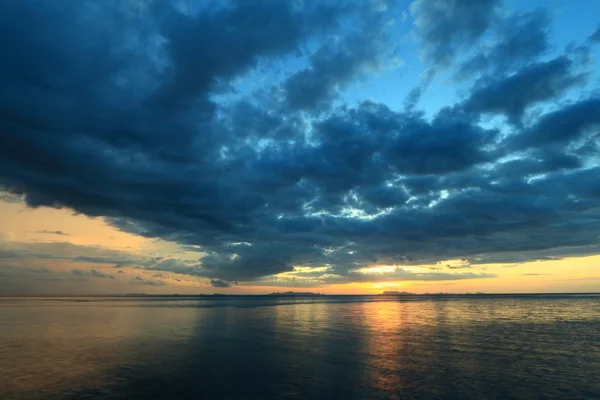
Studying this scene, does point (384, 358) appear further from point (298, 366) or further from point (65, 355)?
point (65, 355)

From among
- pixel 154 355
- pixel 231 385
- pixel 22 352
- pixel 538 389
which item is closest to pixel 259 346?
pixel 154 355

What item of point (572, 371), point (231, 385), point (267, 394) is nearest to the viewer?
point (267, 394)

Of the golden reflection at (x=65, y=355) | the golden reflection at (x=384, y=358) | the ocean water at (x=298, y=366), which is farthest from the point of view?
the golden reflection at (x=384, y=358)

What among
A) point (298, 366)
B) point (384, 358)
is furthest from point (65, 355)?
point (384, 358)

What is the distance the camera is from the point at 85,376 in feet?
85.2

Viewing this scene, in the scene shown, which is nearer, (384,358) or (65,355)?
(384,358)

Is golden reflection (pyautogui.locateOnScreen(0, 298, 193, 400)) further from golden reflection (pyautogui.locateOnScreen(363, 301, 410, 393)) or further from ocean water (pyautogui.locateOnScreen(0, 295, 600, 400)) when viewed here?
golden reflection (pyautogui.locateOnScreen(363, 301, 410, 393))

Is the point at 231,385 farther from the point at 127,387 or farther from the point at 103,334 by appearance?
the point at 103,334

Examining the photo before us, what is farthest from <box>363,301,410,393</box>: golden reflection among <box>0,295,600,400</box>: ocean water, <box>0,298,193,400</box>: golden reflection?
<box>0,298,193,400</box>: golden reflection

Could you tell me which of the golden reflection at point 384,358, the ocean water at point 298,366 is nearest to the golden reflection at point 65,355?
the ocean water at point 298,366

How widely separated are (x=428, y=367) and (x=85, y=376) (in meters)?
24.1

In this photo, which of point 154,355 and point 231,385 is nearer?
point 231,385

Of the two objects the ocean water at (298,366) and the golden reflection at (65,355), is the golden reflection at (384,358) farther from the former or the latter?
the golden reflection at (65,355)

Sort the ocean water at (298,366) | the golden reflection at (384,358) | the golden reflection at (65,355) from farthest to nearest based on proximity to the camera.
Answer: the golden reflection at (384,358) → the golden reflection at (65,355) → the ocean water at (298,366)
